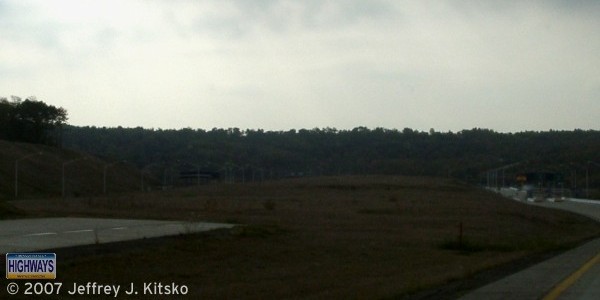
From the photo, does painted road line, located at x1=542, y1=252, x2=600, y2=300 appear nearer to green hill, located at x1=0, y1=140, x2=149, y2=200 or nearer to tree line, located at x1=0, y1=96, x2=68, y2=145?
green hill, located at x1=0, y1=140, x2=149, y2=200

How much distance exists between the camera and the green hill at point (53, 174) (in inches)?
4055

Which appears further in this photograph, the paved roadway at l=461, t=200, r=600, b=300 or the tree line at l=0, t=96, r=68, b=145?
the tree line at l=0, t=96, r=68, b=145

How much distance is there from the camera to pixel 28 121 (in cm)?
14675

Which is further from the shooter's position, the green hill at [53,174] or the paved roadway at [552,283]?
the green hill at [53,174]

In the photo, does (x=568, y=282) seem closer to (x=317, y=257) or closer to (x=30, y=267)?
(x=317, y=257)

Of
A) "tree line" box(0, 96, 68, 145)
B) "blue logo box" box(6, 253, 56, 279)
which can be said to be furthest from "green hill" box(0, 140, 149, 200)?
"blue logo box" box(6, 253, 56, 279)

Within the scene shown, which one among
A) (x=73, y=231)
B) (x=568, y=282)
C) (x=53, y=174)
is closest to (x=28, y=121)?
(x=53, y=174)

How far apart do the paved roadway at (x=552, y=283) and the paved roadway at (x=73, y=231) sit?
12.9m

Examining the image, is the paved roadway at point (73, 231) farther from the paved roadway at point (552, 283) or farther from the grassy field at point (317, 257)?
the paved roadway at point (552, 283)

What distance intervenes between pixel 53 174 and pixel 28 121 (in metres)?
33.3

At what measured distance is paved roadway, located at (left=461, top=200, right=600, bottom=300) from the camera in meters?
20.1

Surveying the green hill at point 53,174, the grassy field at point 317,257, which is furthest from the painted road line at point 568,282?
the green hill at point 53,174

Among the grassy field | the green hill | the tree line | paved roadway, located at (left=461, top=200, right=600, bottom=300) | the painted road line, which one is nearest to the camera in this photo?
the painted road line

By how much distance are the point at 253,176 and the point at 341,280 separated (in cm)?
17341
